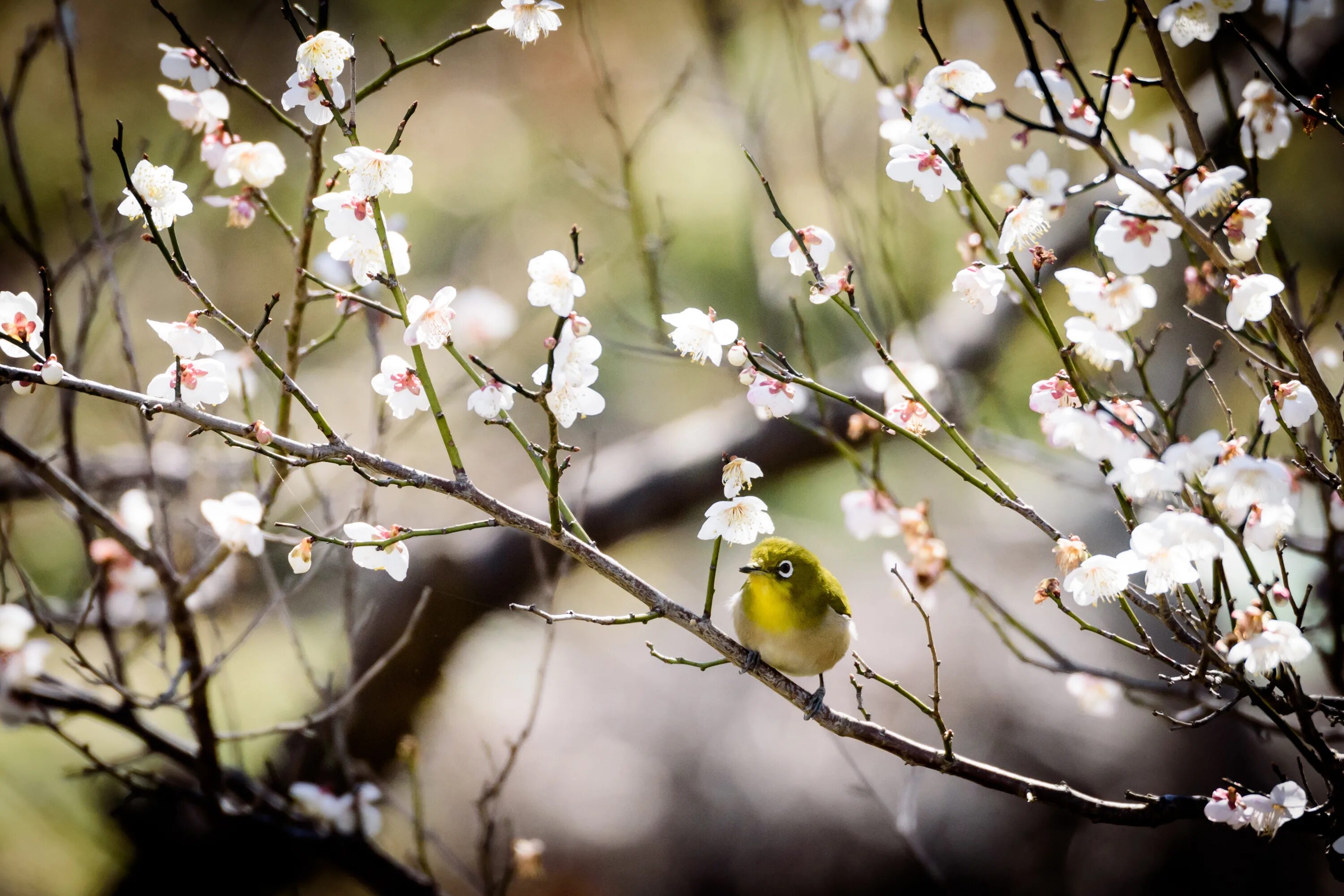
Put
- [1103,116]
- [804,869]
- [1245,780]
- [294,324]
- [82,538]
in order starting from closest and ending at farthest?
[1103,116] < [294,324] < [82,538] < [1245,780] < [804,869]

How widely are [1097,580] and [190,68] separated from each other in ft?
2.94

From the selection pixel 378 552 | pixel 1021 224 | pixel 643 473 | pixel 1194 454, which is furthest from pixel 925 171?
pixel 643 473

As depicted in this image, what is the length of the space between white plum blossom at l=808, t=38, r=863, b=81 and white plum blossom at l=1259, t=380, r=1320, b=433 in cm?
58

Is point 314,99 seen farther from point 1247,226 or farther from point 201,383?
point 1247,226

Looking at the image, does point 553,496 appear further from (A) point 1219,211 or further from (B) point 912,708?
(B) point 912,708

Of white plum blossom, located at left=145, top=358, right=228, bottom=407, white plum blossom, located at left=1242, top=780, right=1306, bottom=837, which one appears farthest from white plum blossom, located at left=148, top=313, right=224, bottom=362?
white plum blossom, located at left=1242, top=780, right=1306, bottom=837

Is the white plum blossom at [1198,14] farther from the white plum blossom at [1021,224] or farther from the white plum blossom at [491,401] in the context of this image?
the white plum blossom at [491,401]

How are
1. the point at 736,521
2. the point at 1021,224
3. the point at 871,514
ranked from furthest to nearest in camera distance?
1. the point at 871,514
2. the point at 736,521
3. the point at 1021,224

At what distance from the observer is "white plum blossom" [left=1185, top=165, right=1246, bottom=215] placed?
24.3 inches

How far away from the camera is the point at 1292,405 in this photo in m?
0.70

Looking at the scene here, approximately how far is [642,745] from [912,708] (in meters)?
0.63

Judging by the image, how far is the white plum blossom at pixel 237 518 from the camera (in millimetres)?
807

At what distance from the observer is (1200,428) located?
2.41 meters

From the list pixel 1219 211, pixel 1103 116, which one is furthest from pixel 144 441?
pixel 1219 211
